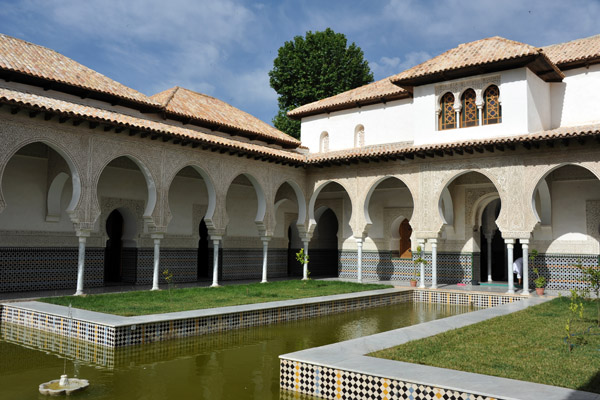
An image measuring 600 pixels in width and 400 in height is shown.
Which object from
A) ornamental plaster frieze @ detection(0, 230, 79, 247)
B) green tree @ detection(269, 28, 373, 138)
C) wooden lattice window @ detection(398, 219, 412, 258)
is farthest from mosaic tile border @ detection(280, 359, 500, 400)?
green tree @ detection(269, 28, 373, 138)

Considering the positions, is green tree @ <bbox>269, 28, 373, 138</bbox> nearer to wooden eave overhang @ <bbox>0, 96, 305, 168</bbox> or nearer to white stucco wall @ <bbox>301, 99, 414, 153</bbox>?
white stucco wall @ <bbox>301, 99, 414, 153</bbox>

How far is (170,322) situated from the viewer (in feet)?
24.5

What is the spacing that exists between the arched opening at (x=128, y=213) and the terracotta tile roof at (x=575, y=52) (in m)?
11.2

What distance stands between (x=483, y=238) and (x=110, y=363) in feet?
45.8

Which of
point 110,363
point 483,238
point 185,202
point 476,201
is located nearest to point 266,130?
point 185,202

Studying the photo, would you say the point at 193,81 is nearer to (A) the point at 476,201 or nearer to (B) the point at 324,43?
(B) the point at 324,43

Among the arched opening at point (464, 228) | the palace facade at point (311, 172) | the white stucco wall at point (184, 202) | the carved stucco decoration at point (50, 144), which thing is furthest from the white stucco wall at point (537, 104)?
the carved stucco decoration at point (50, 144)

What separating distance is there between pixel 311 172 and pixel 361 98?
9.32ft

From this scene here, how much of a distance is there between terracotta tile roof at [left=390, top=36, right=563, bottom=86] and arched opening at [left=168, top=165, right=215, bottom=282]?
655 centimetres

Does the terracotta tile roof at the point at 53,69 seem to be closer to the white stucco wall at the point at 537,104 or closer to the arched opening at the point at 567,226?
the white stucco wall at the point at 537,104

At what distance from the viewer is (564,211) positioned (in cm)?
1303

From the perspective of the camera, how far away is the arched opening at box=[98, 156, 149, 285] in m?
13.0

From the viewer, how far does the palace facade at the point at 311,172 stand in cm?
1110

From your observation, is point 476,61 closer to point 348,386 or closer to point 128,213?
point 128,213
